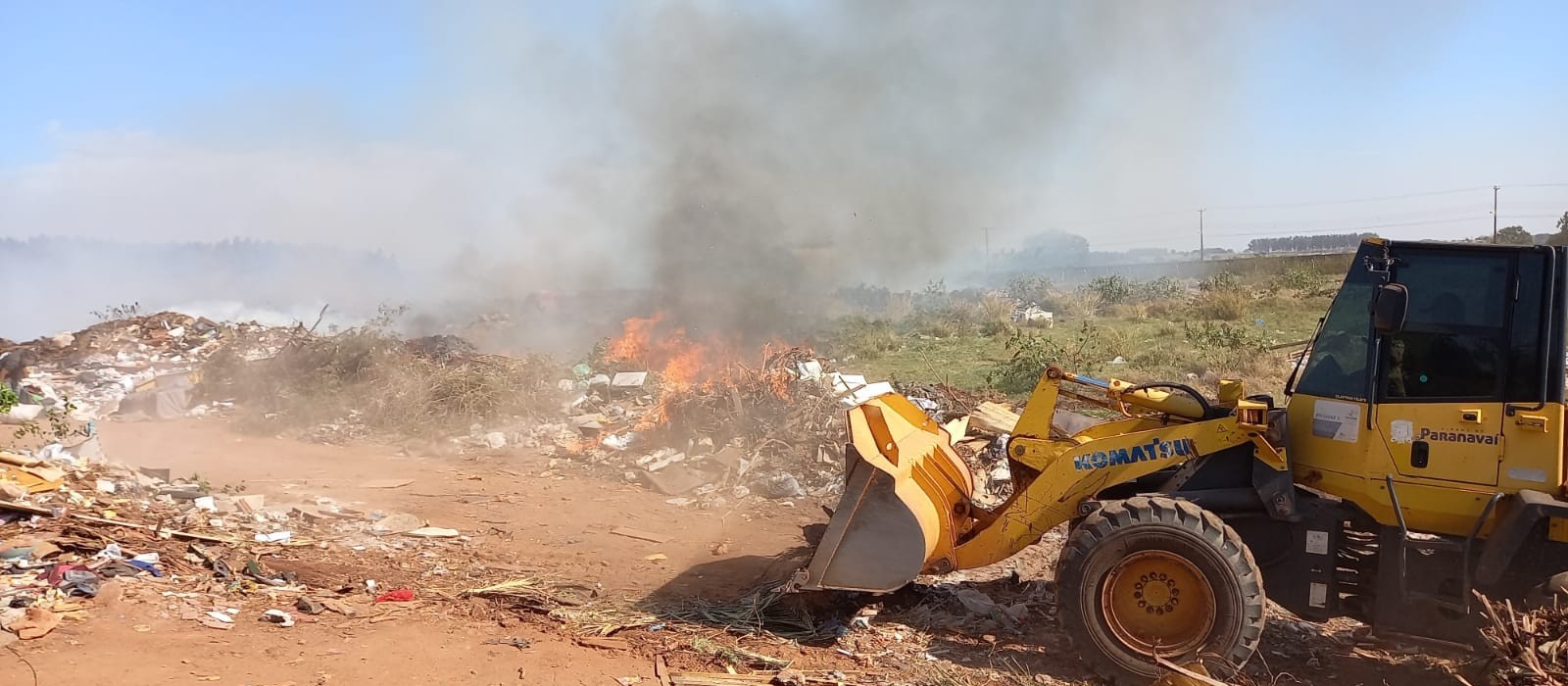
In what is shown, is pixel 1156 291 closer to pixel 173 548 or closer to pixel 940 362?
pixel 940 362

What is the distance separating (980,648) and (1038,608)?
71cm

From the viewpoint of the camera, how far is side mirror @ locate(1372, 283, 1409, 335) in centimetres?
411

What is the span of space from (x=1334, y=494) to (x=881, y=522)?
2.30 metres

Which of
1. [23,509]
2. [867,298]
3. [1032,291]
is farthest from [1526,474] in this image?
[1032,291]

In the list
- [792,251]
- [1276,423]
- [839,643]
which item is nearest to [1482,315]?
[1276,423]

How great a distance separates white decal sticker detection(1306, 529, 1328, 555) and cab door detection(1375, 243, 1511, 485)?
48 centimetres

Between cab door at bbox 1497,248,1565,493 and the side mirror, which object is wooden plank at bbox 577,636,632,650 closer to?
the side mirror

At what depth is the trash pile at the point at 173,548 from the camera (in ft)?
17.3

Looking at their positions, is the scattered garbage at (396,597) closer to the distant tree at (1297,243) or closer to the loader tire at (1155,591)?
the loader tire at (1155,591)

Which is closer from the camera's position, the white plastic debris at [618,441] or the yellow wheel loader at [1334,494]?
the yellow wheel loader at [1334,494]

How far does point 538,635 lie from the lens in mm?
5293

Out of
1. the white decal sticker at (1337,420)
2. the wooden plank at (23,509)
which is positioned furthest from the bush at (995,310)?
the wooden plank at (23,509)

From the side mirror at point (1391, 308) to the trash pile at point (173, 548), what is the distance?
5.73 meters

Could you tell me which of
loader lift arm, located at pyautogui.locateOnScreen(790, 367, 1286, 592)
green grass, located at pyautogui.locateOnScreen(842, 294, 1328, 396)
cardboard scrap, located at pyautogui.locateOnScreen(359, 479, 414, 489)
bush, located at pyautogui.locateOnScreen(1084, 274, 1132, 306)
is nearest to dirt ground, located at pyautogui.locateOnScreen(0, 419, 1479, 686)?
loader lift arm, located at pyautogui.locateOnScreen(790, 367, 1286, 592)
